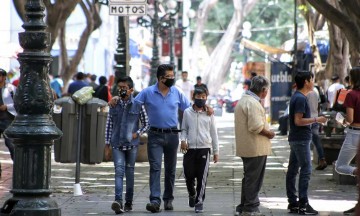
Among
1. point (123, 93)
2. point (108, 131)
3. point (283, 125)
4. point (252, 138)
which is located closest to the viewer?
point (252, 138)

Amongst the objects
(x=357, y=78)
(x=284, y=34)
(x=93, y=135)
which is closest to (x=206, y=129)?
(x=357, y=78)

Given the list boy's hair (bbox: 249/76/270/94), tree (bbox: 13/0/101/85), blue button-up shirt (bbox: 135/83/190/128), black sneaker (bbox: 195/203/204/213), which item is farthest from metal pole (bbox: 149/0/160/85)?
boy's hair (bbox: 249/76/270/94)

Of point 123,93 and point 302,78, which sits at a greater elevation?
point 302,78

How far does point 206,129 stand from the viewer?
1397 centimetres

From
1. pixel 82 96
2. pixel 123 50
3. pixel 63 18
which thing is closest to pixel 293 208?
pixel 82 96

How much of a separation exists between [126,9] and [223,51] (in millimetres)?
48864

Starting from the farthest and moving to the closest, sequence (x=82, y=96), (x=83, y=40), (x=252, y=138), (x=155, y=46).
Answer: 1. (x=155, y=46)
2. (x=83, y=40)
3. (x=82, y=96)
4. (x=252, y=138)

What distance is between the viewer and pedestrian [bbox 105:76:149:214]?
1393 centimetres

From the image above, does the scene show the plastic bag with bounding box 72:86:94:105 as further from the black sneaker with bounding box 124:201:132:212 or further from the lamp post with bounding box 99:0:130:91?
the lamp post with bounding box 99:0:130:91

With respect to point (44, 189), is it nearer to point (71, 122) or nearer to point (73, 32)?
point (71, 122)

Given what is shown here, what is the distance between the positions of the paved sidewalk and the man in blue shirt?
338 millimetres

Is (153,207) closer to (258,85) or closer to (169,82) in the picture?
(169,82)

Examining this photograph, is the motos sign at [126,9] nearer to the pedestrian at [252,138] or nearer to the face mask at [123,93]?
the face mask at [123,93]

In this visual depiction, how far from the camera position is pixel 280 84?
3916 centimetres
